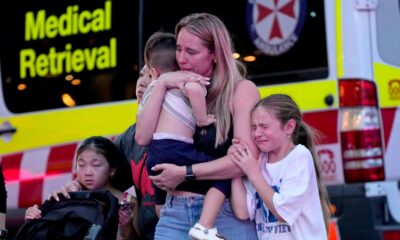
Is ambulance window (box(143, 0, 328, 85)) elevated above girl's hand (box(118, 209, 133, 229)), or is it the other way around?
ambulance window (box(143, 0, 328, 85))

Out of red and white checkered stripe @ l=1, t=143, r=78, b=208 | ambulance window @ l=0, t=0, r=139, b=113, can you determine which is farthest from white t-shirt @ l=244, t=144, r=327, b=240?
red and white checkered stripe @ l=1, t=143, r=78, b=208

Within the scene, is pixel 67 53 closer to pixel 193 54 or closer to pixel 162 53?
pixel 162 53

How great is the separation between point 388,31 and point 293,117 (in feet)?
6.87

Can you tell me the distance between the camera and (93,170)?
3850 millimetres

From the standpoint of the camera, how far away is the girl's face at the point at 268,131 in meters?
3.12

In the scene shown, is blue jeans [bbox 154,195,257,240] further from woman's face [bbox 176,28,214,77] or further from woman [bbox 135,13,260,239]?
woman's face [bbox 176,28,214,77]

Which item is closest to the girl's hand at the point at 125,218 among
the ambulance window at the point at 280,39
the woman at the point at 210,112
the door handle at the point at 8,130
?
the woman at the point at 210,112

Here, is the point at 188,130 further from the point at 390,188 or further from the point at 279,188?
the point at 390,188

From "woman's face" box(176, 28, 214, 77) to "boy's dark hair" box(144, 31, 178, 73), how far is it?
19 cm

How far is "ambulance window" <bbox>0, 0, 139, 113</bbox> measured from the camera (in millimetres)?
5719

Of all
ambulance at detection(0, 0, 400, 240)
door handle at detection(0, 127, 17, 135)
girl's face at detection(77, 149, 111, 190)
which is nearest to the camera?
girl's face at detection(77, 149, 111, 190)

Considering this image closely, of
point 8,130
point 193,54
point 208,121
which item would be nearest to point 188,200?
point 208,121

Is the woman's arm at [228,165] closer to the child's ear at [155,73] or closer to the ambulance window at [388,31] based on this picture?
the child's ear at [155,73]

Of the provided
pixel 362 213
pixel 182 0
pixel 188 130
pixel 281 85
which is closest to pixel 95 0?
pixel 182 0
